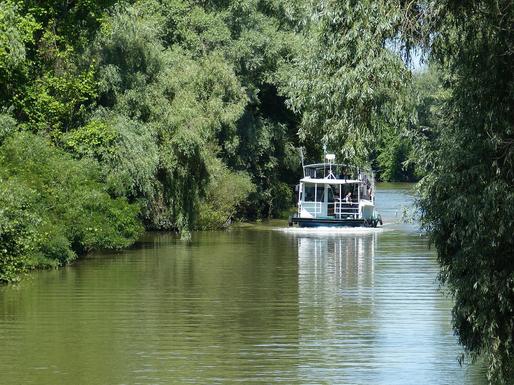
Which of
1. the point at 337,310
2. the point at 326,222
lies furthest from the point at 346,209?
the point at 337,310

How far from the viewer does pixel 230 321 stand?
21812 mm

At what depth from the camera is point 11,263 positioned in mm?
25703

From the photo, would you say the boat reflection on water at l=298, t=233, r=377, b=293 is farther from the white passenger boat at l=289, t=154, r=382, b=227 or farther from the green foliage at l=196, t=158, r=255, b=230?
the green foliage at l=196, t=158, r=255, b=230

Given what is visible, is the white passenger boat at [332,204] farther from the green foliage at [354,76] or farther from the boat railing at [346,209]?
the green foliage at [354,76]

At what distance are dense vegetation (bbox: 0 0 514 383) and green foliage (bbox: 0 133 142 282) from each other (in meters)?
0.06

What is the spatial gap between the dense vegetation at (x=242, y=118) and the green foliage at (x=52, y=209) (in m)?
0.06

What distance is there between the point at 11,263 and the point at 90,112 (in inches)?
381

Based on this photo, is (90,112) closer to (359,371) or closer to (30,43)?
(30,43)

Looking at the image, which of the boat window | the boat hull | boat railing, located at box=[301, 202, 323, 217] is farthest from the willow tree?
the boat window

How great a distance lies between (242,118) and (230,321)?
2800cm

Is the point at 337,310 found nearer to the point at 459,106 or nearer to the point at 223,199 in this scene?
the point at 459,106

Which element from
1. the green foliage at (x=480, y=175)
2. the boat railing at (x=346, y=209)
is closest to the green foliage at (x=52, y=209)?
the green foliage at (x=480, y=175)

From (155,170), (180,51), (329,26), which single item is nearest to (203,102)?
(180,51)

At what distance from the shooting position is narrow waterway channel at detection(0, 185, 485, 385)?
1709 cm
